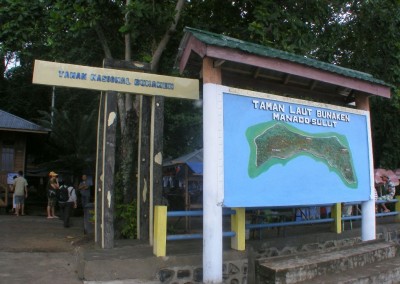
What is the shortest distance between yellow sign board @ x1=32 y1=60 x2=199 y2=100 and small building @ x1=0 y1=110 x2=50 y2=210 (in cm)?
1322

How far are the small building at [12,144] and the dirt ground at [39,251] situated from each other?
17.7 feet

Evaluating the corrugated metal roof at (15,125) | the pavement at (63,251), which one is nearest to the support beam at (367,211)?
the pavement at (63,251)

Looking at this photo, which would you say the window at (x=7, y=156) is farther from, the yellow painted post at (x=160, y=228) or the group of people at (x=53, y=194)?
the yellow painted post at (x=160, y=228)

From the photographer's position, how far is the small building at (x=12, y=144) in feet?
58.6

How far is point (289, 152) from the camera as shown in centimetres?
597

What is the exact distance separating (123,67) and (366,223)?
16.2 feet

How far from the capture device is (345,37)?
504 inches

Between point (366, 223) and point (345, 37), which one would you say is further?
point (345, 37)

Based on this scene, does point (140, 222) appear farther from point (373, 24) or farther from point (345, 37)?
point (345, 37)

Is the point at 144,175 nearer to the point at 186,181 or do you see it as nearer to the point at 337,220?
the point at 337,220

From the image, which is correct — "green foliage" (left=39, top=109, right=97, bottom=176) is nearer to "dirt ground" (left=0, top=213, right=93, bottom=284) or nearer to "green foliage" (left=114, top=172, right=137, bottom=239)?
"dirt ground" (left=0, top=213, right=93, bottom=284)

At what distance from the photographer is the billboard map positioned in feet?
17.9


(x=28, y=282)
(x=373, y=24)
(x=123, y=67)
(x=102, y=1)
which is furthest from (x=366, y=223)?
(x=102, y=1)

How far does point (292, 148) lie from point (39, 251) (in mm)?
5654
